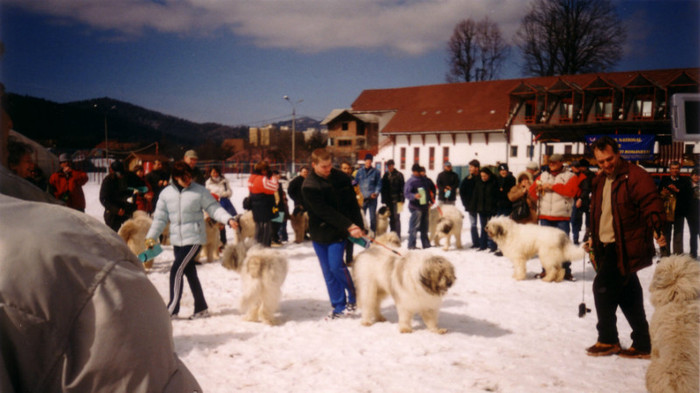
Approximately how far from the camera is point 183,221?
504cm

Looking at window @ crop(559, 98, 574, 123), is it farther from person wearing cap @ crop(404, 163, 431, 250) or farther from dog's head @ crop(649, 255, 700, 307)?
dog's head @ crop(649, 255, 700, 307)

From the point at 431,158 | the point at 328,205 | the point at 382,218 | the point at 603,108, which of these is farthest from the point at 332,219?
the point at 431,158

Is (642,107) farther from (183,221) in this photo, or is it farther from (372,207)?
(183,221)

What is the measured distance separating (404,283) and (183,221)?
2.62 metres

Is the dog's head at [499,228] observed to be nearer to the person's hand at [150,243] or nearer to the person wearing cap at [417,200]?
the person wearing cap at [417,200]

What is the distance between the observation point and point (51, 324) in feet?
2.44

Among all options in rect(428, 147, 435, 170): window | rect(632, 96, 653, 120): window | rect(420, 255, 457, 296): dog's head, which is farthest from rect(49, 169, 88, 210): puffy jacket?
rect(428, 147, 435, 170): window

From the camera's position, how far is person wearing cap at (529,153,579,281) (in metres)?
6.94

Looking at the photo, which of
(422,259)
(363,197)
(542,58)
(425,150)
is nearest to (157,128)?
(425,150)

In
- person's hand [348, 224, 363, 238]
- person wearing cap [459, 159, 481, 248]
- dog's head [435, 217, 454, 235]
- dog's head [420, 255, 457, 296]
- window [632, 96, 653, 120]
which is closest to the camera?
dog's head [420, 255, 457, 296]

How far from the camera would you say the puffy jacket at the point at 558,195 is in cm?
691

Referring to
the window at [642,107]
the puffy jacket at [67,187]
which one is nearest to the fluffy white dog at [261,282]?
the puffy jacket at [67,187]

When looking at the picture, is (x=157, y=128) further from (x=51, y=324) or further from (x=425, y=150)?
(x=51, y=324)

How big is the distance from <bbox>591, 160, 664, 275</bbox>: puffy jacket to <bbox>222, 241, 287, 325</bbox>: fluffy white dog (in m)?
3.43
